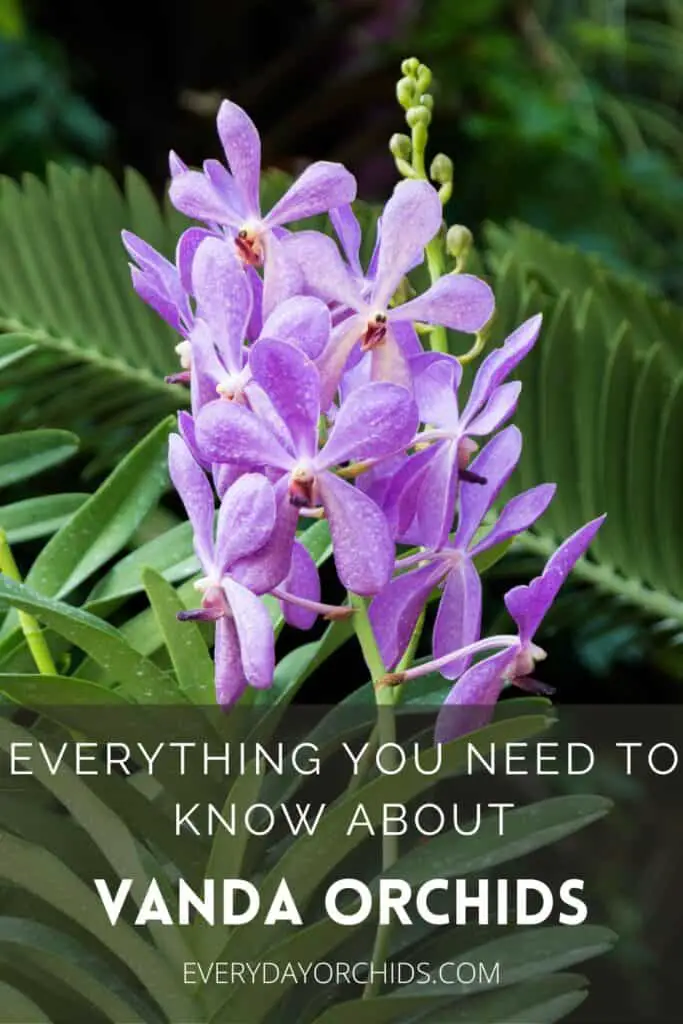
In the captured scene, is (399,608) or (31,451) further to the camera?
(31,451)

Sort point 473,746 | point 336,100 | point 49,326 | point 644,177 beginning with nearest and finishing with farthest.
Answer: point 473,746
point 49,326
point 336,100
point 644,177

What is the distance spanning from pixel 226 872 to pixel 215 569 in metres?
0.09

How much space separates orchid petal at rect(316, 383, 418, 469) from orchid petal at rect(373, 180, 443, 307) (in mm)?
36

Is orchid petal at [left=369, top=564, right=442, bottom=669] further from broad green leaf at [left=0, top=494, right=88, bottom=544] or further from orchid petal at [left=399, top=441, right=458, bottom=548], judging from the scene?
broad green leaf at [left=0, top=494, right=88, bottom=544]

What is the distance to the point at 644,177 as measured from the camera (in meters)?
1.55

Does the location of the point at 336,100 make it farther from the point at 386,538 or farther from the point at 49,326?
the point at 386,538

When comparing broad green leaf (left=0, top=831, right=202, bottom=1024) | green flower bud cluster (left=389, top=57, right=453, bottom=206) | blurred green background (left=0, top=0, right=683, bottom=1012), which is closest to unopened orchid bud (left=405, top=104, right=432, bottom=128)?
green flower bud cluster (left=389, top=57, right=453, bottom=206)

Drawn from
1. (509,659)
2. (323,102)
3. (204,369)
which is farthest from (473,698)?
(323,102)

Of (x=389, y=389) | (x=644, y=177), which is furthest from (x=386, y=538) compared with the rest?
(x=644, y=177)

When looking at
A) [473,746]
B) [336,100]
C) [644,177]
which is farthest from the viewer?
[644,177]

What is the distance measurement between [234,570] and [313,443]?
38mm

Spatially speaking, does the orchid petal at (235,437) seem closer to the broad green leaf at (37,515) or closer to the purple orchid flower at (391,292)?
the purple orchid flower at (391,292)

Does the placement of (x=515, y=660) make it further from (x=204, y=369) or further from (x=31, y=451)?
(x=31, y=451)

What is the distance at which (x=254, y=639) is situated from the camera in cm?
30
